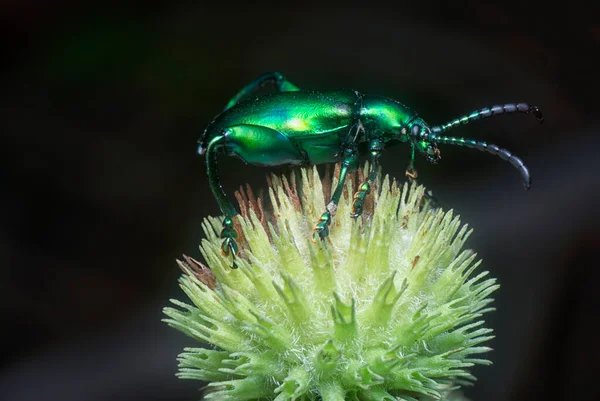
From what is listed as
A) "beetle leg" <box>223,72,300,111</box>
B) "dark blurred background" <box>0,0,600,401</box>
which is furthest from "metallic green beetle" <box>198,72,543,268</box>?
"dark blurred background" <box>0,0,600,401</box>

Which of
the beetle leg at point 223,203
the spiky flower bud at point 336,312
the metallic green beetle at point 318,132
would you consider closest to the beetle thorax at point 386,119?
the metallic green beetle at point 318,132

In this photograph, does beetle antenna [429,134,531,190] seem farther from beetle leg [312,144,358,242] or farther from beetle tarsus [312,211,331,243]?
beetle tarsus [312,211,331,243]

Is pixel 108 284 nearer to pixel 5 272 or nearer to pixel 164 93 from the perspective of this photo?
pixel 5 272

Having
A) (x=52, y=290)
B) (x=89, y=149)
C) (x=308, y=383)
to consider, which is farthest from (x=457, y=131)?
(x=52, y=290)

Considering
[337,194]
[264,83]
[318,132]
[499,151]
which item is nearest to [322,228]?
[337,194]

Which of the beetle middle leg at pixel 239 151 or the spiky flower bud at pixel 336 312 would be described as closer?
the spiky flower bud at pixel 336 312

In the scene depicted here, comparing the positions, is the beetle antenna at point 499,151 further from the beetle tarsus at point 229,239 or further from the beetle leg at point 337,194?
the beetle tarsus at point 229,239

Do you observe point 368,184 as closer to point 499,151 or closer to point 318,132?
point 318,132
